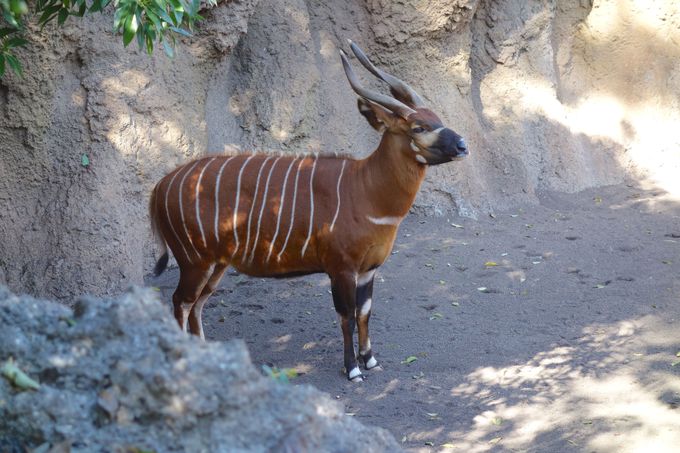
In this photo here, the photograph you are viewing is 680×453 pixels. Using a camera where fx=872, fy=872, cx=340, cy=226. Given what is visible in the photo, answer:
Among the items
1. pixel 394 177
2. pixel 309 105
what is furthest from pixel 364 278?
pixel 309 105

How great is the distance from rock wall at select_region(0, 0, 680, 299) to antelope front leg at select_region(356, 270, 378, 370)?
1939 mm

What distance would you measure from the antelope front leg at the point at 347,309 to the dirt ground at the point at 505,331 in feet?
0.34

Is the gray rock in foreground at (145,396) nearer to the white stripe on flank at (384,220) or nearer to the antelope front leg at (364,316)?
the white stripe on flank at (384,220)

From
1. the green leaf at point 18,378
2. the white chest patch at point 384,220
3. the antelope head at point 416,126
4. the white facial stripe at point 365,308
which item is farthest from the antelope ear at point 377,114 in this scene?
the green leaf at point 18,378

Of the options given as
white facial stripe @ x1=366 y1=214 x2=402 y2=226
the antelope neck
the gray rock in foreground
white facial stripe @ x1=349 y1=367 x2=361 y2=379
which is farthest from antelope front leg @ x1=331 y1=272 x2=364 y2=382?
the gray rock in foreground

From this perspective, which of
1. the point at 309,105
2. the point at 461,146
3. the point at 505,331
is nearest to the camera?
the point at 461,146

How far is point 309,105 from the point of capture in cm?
824

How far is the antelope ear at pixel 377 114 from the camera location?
5406mm

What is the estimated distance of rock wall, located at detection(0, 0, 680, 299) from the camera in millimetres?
6340

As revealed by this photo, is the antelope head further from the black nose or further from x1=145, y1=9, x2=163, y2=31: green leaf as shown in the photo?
x1=145, y1=9, x2=163, y2=31: green leaf

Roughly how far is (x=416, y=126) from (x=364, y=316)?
48.8 inches

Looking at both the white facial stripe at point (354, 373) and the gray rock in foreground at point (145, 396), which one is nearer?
the gray rock in foreground at point (145, 396)

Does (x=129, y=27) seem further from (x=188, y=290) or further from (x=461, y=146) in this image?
(x=461, y=146)

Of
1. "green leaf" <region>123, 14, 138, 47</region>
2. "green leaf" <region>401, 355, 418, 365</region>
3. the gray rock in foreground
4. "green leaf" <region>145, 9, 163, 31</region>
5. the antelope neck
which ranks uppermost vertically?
"green leaf" <region>145, 9, 163, 31</region>
